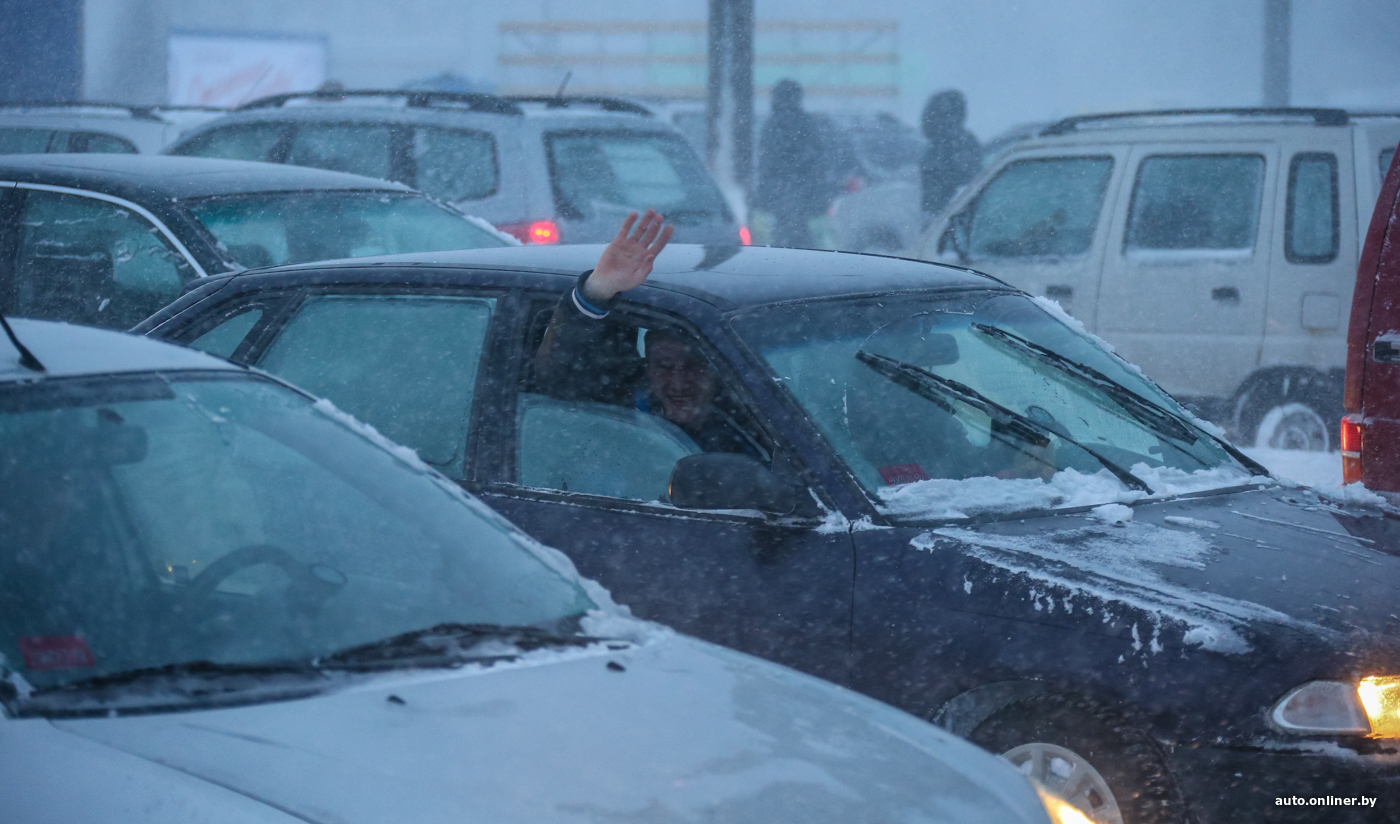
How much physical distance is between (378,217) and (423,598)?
466cm

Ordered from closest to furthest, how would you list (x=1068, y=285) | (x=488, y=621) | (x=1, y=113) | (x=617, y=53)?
(x=488, y=621) < (x=1068, y=285) < (x=1, y=113) < (x=617, y=53)

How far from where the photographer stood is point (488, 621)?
8.36 feet

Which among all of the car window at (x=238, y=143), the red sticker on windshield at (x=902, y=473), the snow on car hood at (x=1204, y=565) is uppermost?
the car window at (x=238, y=143)

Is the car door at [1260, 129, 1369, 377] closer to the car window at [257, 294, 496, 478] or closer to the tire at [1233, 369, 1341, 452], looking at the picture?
the tire at [1233, 369, 1341, 452]

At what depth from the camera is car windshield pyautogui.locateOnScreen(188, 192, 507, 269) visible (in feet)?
21.2

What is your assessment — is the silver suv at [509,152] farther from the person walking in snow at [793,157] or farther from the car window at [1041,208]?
the person walking in snow at [793,157]

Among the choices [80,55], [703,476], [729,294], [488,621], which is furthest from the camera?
[80,55]

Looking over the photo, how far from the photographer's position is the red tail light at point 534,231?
8211mm

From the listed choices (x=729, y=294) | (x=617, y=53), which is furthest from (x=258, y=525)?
(x=617, y=53)

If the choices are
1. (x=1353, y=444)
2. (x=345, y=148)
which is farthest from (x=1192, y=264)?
(x=345, y=148)

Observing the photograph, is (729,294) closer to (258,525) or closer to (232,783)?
(258,525)

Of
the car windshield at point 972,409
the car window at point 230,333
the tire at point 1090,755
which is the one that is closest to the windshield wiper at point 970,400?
the car windshield at point 972,409

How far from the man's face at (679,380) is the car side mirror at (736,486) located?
0.36m

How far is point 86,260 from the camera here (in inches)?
258
